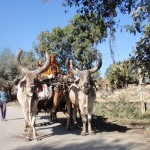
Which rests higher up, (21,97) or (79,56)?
(79,56)

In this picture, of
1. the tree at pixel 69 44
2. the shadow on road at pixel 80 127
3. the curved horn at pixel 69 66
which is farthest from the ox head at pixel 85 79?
the tree at pixel 69 44

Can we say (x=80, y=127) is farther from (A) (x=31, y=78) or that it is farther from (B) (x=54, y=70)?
(A) (x=31, y=78)

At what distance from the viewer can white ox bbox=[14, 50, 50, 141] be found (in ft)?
36.6

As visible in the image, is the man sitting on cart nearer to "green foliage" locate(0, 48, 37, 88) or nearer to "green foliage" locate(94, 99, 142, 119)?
"green foliage" locate(94, 99, 142, 119)

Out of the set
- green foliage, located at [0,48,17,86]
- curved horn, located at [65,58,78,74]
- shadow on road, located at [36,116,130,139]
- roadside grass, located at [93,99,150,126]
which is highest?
green foliage, located at [0,48,17,86]

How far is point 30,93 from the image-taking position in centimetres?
1116

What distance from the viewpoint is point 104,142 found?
10.1m

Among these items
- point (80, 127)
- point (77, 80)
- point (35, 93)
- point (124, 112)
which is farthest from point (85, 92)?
point (124, 112)

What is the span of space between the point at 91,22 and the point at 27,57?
121 feet

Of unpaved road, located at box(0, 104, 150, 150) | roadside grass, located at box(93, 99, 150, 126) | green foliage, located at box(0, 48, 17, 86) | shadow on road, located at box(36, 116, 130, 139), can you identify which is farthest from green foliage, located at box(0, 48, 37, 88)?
unpaved road, located at box(0, 104, 150, 150)

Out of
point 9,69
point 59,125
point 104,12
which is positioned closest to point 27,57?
point 9,69

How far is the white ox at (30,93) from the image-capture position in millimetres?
11156

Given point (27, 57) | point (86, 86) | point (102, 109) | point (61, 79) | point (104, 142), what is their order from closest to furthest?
point (104, 142) → point (86, 86) → point (61, 79) → point (102, 109) → point (27, 57)

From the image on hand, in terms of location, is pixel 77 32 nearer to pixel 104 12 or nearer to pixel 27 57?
pixel 27 57
